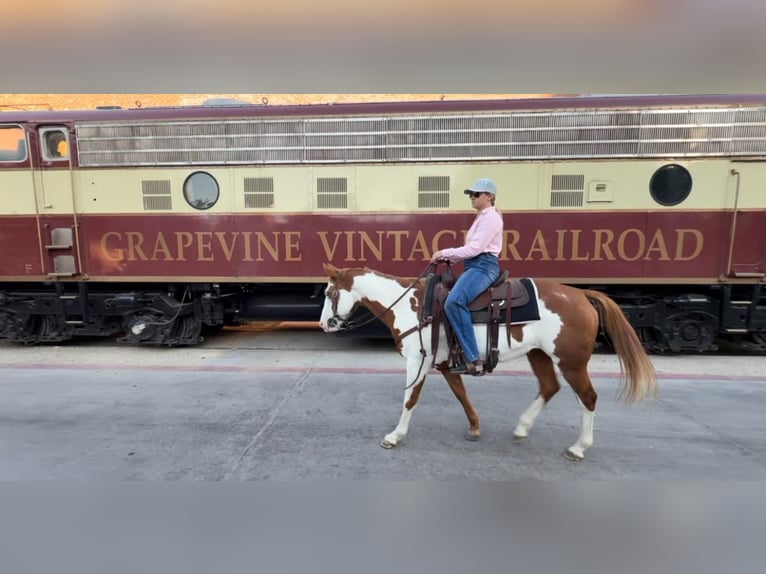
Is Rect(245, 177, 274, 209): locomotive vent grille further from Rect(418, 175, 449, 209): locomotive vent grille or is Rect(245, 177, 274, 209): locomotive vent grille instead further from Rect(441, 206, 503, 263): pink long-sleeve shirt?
Rect(441, 206, 503, 263): pink long-sleeve shirt

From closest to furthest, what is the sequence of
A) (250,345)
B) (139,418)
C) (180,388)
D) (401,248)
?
(139,418) < (180,388) < (401,248) < (250,345)

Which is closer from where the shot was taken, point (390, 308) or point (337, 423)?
point (390, 308)

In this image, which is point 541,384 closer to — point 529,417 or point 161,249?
point 529,417

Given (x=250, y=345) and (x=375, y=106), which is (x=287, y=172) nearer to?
(x=375, y=106)

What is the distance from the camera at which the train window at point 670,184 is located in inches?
221

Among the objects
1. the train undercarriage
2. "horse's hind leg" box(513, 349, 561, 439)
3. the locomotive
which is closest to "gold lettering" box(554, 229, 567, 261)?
the locomotive

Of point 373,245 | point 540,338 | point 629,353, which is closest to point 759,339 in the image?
point 629,353

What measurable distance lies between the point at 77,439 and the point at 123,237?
140 inches

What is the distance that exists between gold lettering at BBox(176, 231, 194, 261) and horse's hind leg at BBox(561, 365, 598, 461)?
5.30 m

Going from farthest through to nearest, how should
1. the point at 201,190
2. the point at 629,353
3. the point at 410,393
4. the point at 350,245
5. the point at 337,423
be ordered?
the point at 201,190
the point at 350,245
the point at 337,423
the point at 410,393
the point at 629,353

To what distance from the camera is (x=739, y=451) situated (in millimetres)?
3430

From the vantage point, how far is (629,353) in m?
3.30

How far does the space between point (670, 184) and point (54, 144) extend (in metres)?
8.66

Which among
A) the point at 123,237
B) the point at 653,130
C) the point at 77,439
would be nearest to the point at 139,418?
the point at 77,439
